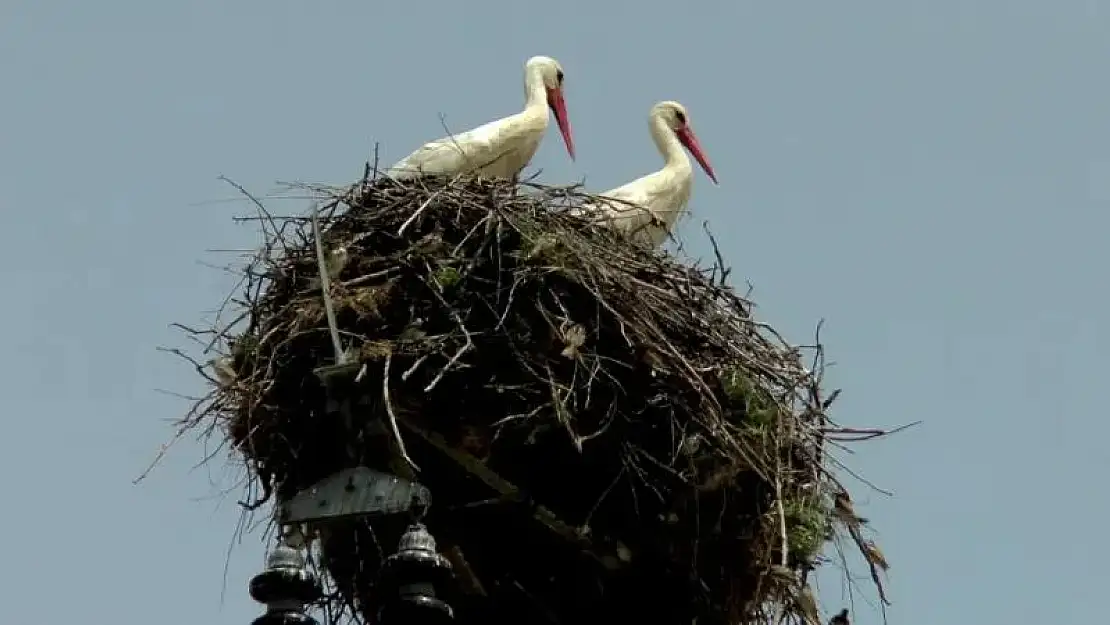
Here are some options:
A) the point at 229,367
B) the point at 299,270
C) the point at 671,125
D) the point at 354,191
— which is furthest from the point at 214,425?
the point at 671,125

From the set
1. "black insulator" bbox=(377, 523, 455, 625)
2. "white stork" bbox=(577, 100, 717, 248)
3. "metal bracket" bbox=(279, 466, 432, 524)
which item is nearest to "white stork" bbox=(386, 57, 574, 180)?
"white stork" bbox=(577, 100, 717, 248)

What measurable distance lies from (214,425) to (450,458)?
0.70m

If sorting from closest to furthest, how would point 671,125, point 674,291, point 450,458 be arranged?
point 450,458 → point 674,291 → point 671,125

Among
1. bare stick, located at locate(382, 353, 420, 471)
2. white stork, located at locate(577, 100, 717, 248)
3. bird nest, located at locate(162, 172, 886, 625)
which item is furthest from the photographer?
white stork, located at locate(577, 100, 717, 248)

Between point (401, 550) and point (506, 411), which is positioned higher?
point (506, 411)

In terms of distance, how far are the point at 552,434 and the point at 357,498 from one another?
110cm

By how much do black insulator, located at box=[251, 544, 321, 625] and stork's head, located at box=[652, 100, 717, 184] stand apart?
17.3 feet

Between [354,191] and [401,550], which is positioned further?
[354,191]

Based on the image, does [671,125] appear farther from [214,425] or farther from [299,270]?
[214,425]

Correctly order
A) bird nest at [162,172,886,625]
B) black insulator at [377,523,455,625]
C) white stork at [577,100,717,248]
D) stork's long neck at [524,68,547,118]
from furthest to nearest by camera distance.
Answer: stork's long neck at [524,68,547,118], white stork at [577,100,717,248], bird nest at [162,172,886,625], black insulator at [377,523,455,625]

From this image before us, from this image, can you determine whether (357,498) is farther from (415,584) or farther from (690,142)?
(690,142)

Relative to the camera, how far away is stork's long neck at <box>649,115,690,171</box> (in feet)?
28.2

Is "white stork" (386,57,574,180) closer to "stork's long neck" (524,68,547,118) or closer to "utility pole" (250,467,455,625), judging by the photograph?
"stork's long neck" (524,68,547,118)

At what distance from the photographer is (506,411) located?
243 inches
